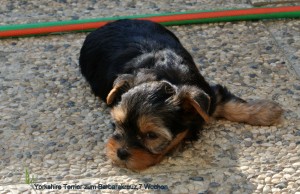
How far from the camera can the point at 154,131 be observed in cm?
554

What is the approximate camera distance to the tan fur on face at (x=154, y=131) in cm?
549

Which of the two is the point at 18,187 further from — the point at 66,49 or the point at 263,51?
the point at 263,51

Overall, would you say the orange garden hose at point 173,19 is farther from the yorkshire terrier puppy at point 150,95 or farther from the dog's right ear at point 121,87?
the dog's right ear at point 121,87

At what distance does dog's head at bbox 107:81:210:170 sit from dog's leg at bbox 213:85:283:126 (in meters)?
0.75

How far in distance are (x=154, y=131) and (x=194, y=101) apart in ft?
1.36

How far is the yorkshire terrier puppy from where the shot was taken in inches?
219

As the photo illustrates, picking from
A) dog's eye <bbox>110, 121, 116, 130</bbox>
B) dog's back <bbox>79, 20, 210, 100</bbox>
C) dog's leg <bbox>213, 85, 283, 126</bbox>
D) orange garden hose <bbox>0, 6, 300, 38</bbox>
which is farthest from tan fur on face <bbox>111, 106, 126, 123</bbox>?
orange garden hose <bbox>0, 6, 300, 38</bbox>

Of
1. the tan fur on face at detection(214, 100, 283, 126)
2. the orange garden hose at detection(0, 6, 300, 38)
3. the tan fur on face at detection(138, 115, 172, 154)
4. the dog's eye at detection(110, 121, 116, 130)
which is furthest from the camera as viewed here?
the orange garden hose at detection(0, 6, 300, 38)

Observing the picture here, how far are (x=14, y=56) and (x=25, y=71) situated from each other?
1.41 feet

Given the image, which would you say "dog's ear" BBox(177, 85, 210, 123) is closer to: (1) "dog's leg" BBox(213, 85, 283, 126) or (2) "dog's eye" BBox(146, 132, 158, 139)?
(2) "dog's eye" BBox(146, 132, 158, 139)

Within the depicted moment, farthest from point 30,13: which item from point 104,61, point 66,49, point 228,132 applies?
point 228,132

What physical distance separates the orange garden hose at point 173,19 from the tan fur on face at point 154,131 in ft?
9.93

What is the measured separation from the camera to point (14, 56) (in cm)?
789

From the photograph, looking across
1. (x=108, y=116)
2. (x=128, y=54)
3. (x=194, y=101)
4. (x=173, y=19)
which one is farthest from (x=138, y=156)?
(x=173, y=19)
